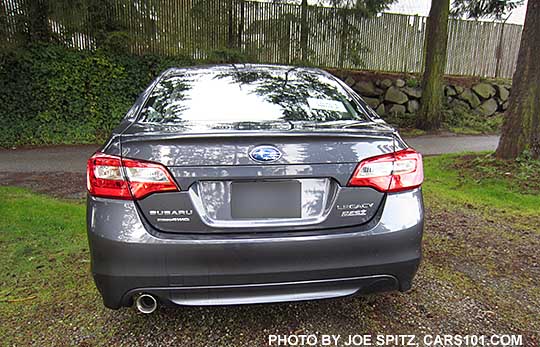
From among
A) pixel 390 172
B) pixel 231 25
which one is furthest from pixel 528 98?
pixel 231 25

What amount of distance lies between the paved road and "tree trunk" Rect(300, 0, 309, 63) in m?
4.00

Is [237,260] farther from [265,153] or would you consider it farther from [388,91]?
[388,91]

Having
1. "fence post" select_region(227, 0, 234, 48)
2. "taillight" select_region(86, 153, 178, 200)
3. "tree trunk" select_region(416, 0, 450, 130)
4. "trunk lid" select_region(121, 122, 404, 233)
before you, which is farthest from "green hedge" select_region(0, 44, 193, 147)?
"trunk lid" select_region(121, 122, 404, 233)

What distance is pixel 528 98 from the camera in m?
5.48

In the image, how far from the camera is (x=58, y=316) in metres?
2.37

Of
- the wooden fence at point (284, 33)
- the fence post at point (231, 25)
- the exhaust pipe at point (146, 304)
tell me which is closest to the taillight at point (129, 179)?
the exhaust pipe at point (146, 304)

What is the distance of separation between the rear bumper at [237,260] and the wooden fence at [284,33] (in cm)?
880

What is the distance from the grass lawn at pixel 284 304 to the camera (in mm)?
2234

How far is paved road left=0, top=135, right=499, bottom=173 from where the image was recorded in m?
6.63

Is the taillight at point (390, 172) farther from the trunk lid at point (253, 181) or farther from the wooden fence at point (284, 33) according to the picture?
the wooden fence at point (284, 33)

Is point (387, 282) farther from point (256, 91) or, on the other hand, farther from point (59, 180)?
point (59, 180)

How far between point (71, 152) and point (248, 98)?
262 inches

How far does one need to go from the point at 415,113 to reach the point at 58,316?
1128 cm

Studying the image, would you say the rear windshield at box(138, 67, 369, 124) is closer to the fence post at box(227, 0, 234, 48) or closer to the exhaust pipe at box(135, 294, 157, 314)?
the exhaust pipe at box(135, 294, 157, 314)
